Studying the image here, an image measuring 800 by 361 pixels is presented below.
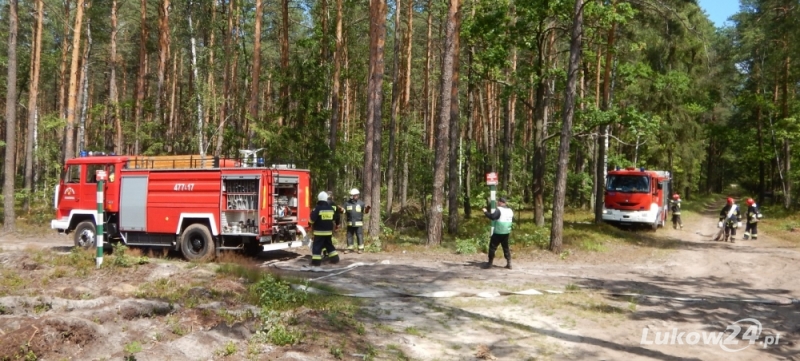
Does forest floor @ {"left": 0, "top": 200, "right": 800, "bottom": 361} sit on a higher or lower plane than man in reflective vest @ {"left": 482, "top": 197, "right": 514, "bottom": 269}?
lower

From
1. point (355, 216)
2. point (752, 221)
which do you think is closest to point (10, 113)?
point (355, 216)

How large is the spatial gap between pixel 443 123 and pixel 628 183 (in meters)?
11.5

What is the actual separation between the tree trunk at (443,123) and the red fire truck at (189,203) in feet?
12.9

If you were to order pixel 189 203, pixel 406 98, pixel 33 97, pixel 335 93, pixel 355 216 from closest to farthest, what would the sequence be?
pixel 189 203
pixel 355 216
pixel 335 93
pixel 33 97
pixel 406 98

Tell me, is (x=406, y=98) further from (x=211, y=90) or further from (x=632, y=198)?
(x=632, y=198)

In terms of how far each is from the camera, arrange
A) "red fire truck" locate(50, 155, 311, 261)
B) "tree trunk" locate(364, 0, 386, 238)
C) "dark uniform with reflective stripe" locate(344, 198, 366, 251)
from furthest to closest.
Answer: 1. "tree trunk" locate(364, 0, 386, 238)
2. "dark uniform with reflective stripe" locate(344, 198, 366, 251)
3. "red fire truck" locate(50, 155, 311, 261)

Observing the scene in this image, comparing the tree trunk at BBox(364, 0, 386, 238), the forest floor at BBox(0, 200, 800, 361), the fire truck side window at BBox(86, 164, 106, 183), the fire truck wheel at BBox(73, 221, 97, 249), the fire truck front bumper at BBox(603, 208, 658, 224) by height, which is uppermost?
the tree trunk at BBox(364, 0, 386, 238)

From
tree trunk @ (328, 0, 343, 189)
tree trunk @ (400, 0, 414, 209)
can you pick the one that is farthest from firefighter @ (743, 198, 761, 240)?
tree trunk @ (328, 0, 343, 189)

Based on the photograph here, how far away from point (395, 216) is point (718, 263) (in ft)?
39.0

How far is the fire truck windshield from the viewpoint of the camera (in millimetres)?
22750

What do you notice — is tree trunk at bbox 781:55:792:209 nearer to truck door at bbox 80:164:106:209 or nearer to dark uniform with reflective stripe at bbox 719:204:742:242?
dark uniform with reflective stripe at bbox 719:204:742:242

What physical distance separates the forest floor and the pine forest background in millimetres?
4927

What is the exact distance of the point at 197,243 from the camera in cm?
1300

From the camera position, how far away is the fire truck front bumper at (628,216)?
22.4 meters
